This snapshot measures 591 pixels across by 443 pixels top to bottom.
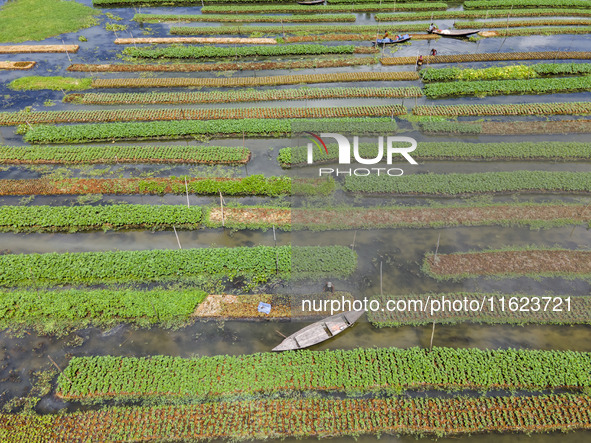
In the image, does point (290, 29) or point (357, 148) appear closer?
point (357, 148)

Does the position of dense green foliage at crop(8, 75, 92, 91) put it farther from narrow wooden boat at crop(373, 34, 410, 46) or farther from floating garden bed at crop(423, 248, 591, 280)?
floating garden bed at crop(423, 248, 591, 280)

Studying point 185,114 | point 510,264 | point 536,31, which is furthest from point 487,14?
point 510,264

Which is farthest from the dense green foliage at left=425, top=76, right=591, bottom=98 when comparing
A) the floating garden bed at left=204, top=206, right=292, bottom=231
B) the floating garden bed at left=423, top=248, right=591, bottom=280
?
the floating garden bed at left=204, top=206, right=292, bottom=231

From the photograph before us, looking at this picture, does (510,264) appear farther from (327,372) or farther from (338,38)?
(338,38)

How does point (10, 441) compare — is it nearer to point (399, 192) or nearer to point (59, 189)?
point (59, 189)

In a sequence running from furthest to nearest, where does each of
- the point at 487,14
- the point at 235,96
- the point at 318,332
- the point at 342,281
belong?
the point at 487,14 → the point at 235,96 → the point at 342,281 → the point at 318,332

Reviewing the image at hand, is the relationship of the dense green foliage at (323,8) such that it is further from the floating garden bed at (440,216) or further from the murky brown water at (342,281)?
the floating garden bed at (440,216)
